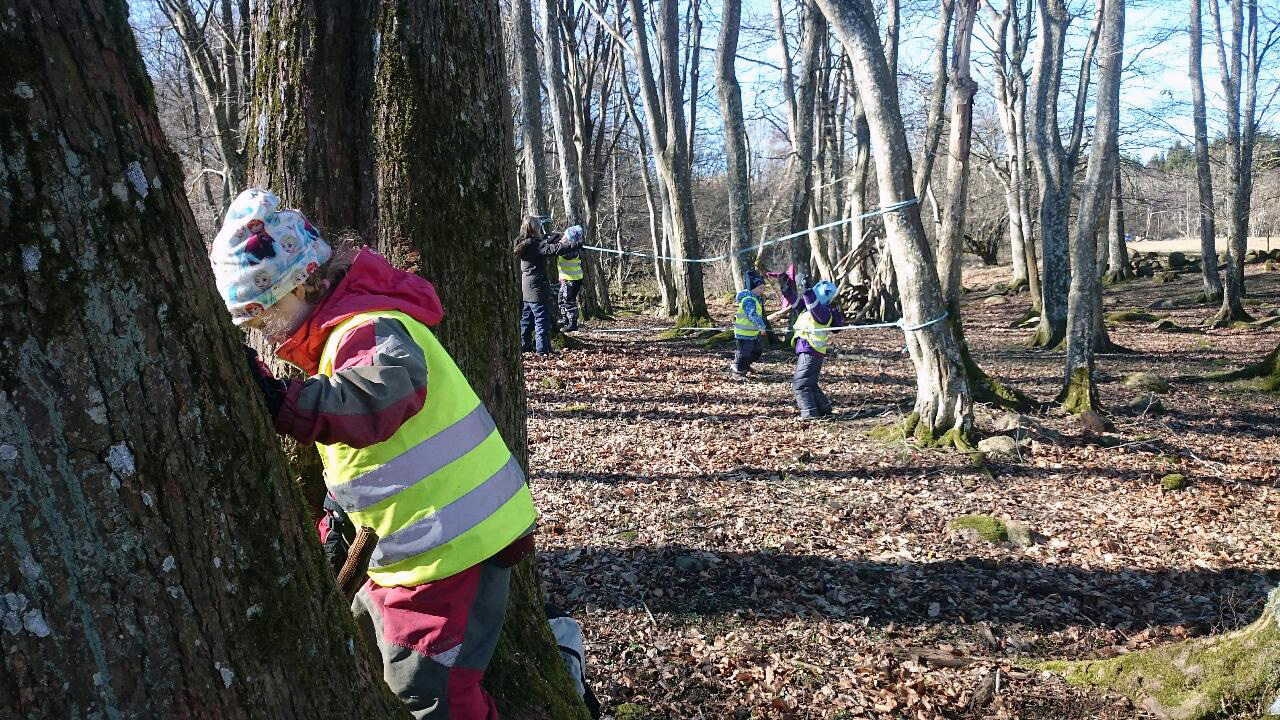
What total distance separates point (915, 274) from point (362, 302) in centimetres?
631

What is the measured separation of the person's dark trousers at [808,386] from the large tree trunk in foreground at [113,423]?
7.41 metres

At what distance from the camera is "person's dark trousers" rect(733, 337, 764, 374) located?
10438 millimetres

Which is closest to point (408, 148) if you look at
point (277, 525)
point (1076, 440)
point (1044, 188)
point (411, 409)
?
point (411, 409)

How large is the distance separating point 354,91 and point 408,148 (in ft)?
0.97

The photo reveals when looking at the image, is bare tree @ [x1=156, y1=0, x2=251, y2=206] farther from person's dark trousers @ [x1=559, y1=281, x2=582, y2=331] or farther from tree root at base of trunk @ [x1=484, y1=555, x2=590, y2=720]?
tree root at base of trunk @ [x1=484, y1=555, x2=590, y2=720]

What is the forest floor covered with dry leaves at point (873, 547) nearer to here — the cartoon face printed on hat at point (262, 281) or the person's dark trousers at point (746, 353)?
the person's dark trousers at point (746, 353)

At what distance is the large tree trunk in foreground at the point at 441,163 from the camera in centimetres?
268

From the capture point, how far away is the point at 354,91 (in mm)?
2764

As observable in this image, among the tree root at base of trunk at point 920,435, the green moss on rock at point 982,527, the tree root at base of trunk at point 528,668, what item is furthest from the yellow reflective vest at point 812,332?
the tree root at base of trunk at point 528,668

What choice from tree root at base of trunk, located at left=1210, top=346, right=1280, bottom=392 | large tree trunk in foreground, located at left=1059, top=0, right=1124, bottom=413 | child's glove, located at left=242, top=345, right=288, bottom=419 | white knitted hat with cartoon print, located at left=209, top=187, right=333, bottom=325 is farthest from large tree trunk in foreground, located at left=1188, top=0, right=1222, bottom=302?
child's glove, located at left=242, top=345, right=288, bottom=419

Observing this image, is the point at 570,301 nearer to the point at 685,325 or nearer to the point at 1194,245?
the point at 685,325

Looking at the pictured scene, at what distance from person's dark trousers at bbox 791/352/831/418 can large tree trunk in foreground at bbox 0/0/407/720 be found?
292 inches

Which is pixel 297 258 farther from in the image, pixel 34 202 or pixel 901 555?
pixel 901 555

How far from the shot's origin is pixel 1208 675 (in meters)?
3.34
